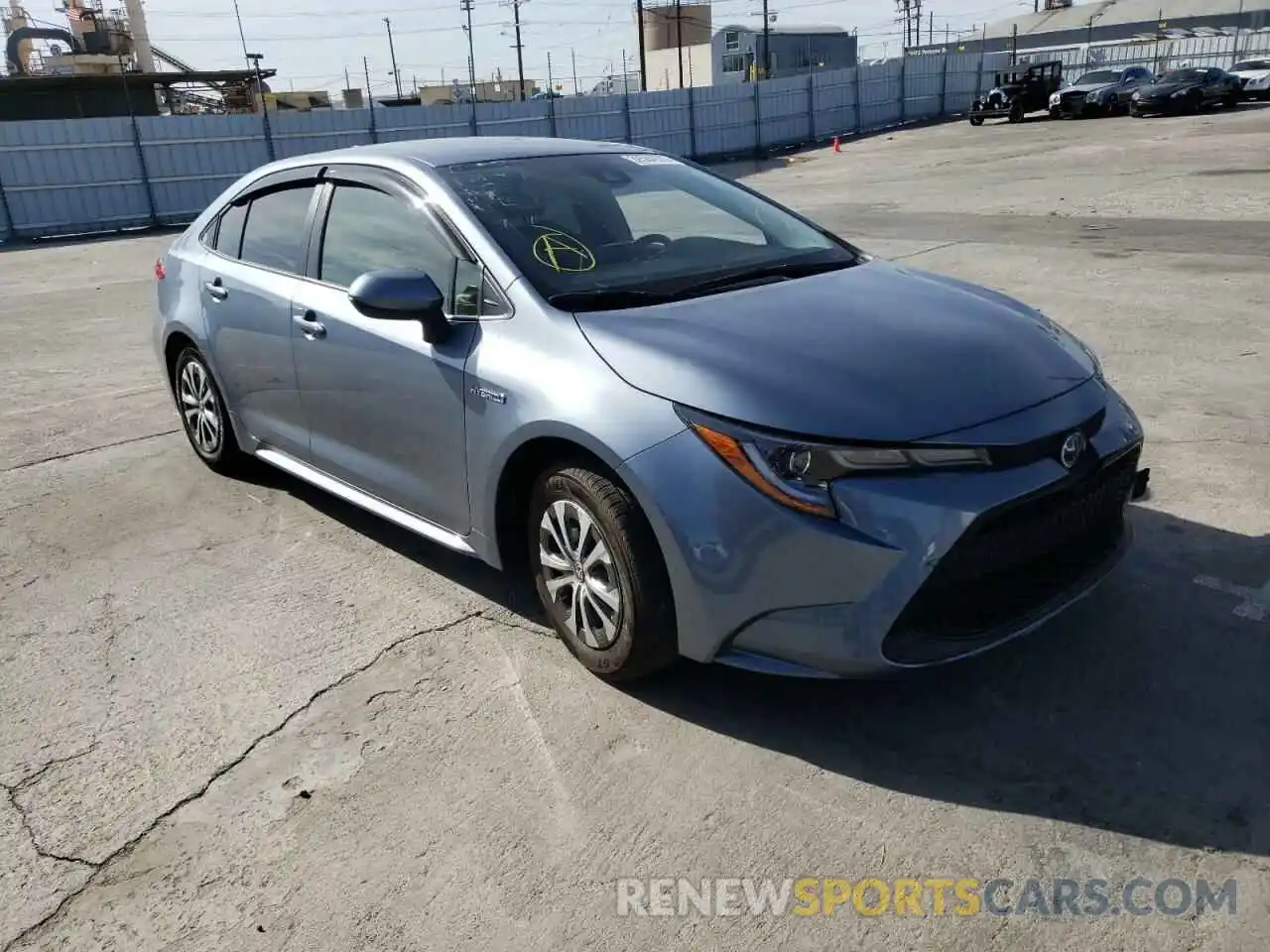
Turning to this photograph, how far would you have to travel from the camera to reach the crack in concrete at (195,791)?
2469 mm

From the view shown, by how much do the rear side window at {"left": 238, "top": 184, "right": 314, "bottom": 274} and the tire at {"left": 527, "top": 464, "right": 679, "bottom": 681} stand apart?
178cm

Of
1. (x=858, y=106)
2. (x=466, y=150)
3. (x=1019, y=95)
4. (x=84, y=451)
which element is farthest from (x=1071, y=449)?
(x=858, y=106)

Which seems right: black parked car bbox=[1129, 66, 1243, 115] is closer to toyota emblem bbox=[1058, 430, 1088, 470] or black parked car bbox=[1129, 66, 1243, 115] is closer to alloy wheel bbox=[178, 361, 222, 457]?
alloy wheel bbox=[178, 361, 222, 457]

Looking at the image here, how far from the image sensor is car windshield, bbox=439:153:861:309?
3494 mm

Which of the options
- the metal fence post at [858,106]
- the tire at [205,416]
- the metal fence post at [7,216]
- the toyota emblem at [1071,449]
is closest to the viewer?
the toyota emblem at [1071,449]

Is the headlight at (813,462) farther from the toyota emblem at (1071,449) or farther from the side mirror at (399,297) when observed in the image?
the side mirror at (399,297)

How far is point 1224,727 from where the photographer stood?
2.87m

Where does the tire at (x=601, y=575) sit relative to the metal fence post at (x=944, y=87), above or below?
below

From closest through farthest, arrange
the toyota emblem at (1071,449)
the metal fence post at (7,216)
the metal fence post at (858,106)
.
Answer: the toyota emblem at (1071,449), the metal fence post at (7,216), the metal fence post at (858,106)

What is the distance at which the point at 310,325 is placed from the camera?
4.10m

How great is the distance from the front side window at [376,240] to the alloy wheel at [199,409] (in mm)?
1355

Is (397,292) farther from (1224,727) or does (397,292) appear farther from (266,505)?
(1224,727)

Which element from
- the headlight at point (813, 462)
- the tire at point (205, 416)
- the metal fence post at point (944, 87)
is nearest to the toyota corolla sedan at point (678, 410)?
the headlight at point (813, 462)

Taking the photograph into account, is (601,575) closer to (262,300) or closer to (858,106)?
(262,300)
